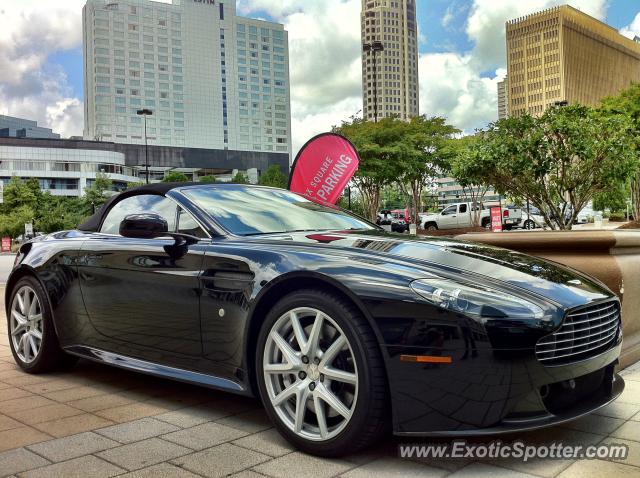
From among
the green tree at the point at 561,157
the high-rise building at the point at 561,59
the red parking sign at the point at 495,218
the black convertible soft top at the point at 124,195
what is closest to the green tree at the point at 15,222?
the red parking sign at the point at 495,218

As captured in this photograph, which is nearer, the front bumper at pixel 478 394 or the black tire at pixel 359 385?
the front bumper at pixel 478 394

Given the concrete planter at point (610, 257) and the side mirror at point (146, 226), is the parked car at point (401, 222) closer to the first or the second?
the concrete planter at point (610, 257)

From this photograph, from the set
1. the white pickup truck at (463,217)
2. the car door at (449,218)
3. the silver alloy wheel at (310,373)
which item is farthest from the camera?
the car door at (449,218)

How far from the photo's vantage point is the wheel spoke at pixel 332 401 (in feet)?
8.55

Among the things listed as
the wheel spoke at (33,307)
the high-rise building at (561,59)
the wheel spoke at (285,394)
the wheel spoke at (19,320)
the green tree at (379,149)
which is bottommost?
the wheel spoke at (285,394)

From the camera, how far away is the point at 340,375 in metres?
2.63

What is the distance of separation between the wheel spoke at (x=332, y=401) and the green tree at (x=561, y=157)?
792 centimetres

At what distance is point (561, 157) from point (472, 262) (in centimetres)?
775

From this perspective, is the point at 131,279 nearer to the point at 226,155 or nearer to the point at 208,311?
the point at 208,311

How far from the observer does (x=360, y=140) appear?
104 feet

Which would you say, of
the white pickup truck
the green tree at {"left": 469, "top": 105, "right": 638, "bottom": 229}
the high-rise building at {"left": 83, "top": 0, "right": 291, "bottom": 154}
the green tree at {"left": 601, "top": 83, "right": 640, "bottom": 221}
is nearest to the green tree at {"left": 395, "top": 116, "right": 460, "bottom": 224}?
the white pickup truck

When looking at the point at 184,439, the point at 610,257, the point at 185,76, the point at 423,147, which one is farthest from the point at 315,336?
the point at 185,76

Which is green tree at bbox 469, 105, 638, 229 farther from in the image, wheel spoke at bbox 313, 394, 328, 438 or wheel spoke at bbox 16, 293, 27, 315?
wheel spoke at bbox 313, 394, 328, 438

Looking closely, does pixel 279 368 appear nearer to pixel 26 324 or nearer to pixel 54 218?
pixel 26 324
